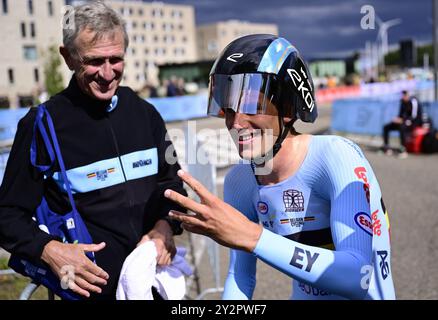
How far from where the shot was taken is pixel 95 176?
A: 8.15ft

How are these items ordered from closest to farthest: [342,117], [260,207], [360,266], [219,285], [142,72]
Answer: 1. [360,266]
2. [260,207]
3. [219,285]
4. [342,117]
5. [142,72]

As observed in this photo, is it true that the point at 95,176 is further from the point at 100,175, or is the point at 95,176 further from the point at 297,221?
the point at 297,221

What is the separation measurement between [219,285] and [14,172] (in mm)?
3554

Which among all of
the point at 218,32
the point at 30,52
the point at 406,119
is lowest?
the point at 406,119

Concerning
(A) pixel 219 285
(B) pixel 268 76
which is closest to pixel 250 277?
(B) pixel 268 76

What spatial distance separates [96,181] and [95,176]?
0.03m

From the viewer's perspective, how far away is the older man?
7.56 feet

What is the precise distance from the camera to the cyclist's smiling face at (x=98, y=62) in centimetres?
245

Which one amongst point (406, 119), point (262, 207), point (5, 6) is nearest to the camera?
point (262, 207)

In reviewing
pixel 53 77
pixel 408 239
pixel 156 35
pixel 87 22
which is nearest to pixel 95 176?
pixel 87 22

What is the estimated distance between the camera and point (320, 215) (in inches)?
79.2

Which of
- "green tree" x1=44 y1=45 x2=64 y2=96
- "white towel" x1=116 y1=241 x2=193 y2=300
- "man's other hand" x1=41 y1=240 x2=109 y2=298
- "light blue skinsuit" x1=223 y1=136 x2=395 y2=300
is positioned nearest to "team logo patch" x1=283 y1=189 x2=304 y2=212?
"light blue skinsuit" x1=223 y1=136 x2=395 y2=300

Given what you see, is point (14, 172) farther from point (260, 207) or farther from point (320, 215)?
point (320, 215)

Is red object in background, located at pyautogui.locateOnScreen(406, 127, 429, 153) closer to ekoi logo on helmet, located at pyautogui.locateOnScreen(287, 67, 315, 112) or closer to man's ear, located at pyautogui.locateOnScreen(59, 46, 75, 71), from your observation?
ekoi logo on helmet, located at pyautogui.locateOnScreen(287, 67, 315, 112)
